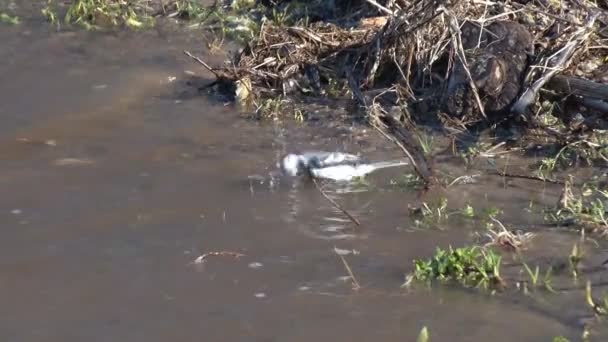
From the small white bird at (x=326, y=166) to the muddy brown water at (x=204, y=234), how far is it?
3.4 inches

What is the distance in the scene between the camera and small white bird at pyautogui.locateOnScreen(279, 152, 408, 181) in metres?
4.65

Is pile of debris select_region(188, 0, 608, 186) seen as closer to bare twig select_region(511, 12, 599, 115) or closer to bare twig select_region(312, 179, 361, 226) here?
bare twig select_region(511, 12, 599, 115)

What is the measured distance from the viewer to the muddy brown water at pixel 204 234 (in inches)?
133

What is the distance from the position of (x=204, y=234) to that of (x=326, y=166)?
0.84 metres

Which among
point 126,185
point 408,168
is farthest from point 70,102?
point 408,168

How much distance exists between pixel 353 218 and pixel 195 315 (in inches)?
39.0

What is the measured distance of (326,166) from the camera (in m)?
4.68

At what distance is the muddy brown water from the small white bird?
0.09 meters

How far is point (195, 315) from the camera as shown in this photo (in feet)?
11.2

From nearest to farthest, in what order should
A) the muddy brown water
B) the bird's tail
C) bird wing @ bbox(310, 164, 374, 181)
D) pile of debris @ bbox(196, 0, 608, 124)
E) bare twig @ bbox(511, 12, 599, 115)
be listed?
the muddy brown water, bird wing @ bbox(310, 164, 374, 181), the bird's tail, bare twig @ bbox(511, 12, 599, 115), pile of debris @ bbox(196, 0, 608, 124)

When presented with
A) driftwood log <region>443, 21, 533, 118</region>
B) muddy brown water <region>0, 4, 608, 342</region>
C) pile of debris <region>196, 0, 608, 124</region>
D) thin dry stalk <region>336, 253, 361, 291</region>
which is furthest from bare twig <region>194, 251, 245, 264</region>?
driftwood log <region>443, 21, 533, 118</region>

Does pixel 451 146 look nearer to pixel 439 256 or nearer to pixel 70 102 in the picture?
pixel 439 256

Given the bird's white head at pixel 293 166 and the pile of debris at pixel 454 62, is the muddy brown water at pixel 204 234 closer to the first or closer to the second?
the bird's white head at pixel 293 166

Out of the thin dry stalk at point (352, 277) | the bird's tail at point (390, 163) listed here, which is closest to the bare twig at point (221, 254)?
the thin dry stalk at point (352, 277)
